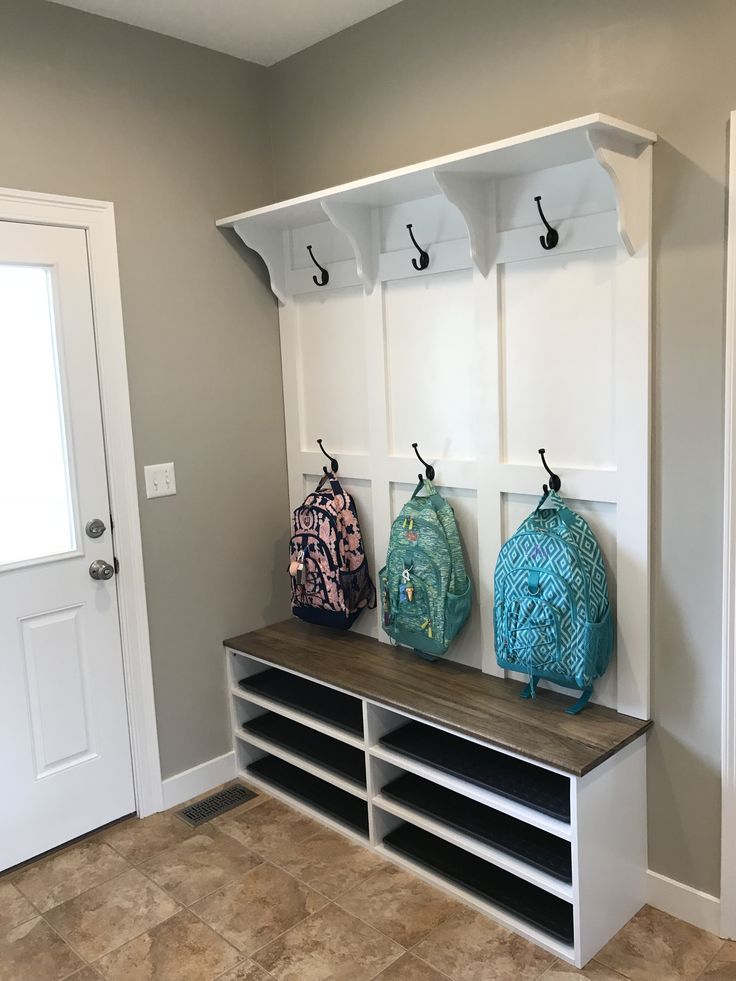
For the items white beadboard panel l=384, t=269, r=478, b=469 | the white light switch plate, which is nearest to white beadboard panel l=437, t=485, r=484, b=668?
white beadboard panel l=384, t=269, r=478, b=469

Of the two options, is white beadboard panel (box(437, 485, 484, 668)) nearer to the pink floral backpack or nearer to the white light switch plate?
the pink floral backpack

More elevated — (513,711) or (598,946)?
(513,711)

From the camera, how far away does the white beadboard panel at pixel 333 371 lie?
278 centimetres

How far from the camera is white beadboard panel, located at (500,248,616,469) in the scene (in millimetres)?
2145

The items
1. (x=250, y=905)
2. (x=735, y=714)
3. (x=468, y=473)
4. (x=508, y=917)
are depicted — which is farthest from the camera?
(x=468, y=473)

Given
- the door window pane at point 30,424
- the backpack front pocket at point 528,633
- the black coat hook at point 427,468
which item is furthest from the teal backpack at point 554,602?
the door window pane at point 30,424

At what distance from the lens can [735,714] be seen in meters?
2.00

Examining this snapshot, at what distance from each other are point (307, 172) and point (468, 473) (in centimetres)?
119

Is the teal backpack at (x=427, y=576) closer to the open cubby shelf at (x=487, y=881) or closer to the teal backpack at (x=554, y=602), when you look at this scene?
the teal backpack at (x=554, y=602)

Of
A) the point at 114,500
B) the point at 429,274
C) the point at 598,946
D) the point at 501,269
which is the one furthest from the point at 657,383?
the point at 114,500

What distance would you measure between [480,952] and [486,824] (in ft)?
1.01

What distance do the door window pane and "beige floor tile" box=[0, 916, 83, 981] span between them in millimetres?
998

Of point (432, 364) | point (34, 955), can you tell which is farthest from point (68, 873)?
point (432, 364)

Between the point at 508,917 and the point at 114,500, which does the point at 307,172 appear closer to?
the point at 114,500
